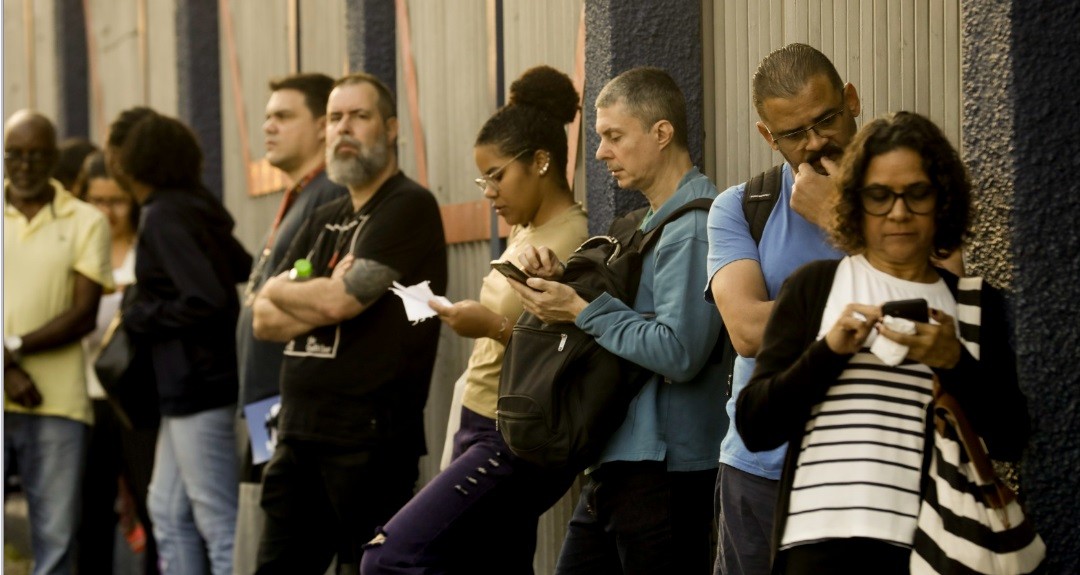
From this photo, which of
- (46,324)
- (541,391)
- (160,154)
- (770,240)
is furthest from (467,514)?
(46,324)

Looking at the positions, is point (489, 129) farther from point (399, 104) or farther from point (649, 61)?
point (399, 104)

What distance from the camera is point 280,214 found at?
7.00m

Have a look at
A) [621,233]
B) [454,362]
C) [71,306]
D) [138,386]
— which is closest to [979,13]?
[621,233]

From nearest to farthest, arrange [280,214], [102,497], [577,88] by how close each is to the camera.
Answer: [577,88]
[280,214]
[102,497]

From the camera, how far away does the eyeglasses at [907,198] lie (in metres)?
3.15

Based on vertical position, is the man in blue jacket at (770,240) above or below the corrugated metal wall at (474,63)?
below

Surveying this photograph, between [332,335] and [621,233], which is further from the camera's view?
[332,335]

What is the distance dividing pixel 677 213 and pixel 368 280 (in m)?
1.66

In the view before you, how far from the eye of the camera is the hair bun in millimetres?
5355

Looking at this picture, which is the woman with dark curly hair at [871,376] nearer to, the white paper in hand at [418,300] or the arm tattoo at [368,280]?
the white paper in hand at [418,300]

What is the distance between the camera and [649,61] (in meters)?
5.61

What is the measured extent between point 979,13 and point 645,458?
4.72 ft

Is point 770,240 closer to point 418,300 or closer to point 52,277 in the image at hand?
point 418,300

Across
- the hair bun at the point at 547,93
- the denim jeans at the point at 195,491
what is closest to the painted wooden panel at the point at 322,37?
the denim jeans at the point at 195,491
